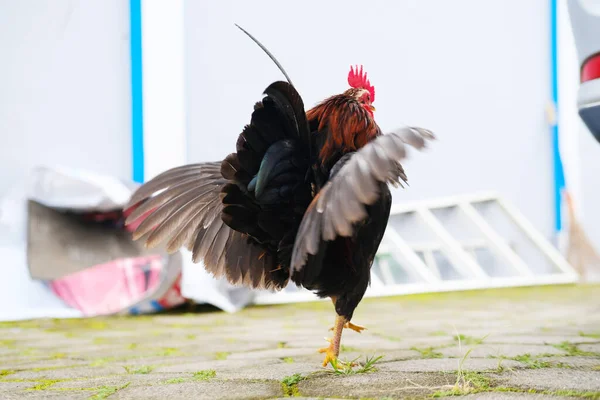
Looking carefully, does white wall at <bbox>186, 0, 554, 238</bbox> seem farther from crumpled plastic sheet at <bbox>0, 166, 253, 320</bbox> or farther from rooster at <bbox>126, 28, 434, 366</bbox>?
rooster at <bbox>126, 28, 434, 366</bbox>

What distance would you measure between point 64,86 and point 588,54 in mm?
3625

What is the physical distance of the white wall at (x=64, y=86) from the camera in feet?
14.3

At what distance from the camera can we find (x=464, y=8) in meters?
6.05

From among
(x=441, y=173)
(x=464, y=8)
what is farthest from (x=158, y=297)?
(x=464, y=8)

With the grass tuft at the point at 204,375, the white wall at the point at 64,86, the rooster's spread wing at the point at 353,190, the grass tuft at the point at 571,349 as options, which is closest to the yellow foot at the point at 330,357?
the grass tuft at the point at 204,375

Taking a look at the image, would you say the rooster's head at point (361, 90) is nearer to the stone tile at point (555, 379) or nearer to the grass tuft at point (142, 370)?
the stone tile at point (555, 379)

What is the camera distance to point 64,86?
4.52 m

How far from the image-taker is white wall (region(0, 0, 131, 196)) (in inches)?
172

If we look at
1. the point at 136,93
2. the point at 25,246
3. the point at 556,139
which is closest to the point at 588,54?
the point at 136,93

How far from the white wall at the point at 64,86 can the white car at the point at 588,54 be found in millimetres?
3362

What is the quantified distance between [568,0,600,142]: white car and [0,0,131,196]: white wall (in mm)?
3362

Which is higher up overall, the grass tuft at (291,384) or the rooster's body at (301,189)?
the rooster's body at (301,189)

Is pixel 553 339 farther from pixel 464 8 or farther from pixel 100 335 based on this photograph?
pixel 464 8

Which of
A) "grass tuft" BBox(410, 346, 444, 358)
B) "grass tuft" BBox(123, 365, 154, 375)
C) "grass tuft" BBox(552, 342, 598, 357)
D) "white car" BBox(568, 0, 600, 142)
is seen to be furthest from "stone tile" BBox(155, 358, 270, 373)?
"white car" BBox(568, 0, 600, 142)
